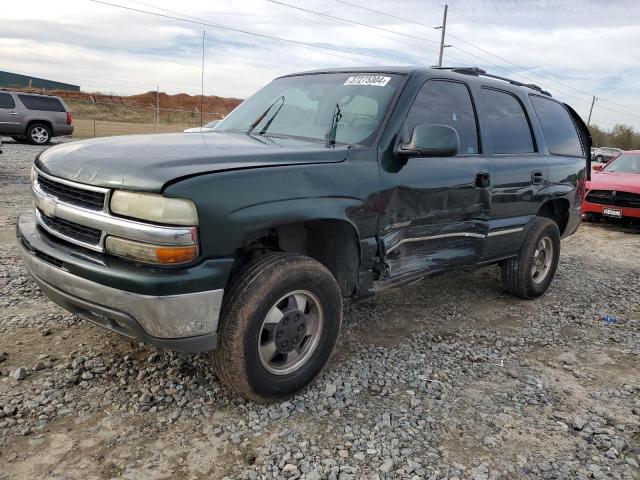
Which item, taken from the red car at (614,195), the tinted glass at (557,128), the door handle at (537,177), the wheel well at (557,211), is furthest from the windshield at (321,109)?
the red car at (614,195)

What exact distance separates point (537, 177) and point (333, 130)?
2307 millimetres

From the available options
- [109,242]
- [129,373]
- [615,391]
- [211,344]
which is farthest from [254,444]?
[615,391]

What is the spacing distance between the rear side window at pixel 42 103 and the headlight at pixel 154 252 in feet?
59.1

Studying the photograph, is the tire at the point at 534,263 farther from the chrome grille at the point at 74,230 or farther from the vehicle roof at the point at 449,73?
the chrome grille at the point at 74,230

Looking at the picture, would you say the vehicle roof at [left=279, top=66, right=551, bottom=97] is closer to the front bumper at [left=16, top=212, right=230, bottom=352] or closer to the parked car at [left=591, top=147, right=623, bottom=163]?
the front bumper at [left=16, top=212, right=230, bottom=352]

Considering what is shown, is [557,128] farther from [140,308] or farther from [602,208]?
[602,208]

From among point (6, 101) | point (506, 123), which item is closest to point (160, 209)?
point (506, 123)

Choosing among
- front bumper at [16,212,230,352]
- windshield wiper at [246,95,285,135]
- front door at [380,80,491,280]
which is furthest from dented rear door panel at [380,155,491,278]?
front bumper at [16,212,230,352]

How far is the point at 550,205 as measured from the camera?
5391 millimetres

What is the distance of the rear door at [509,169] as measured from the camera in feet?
14.2

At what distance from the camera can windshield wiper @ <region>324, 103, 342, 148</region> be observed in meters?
3.35

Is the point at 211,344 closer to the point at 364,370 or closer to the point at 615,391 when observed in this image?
the point at 364,370

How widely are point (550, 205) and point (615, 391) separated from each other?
2.39m

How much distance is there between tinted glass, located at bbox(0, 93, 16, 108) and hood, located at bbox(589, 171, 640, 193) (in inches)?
673
